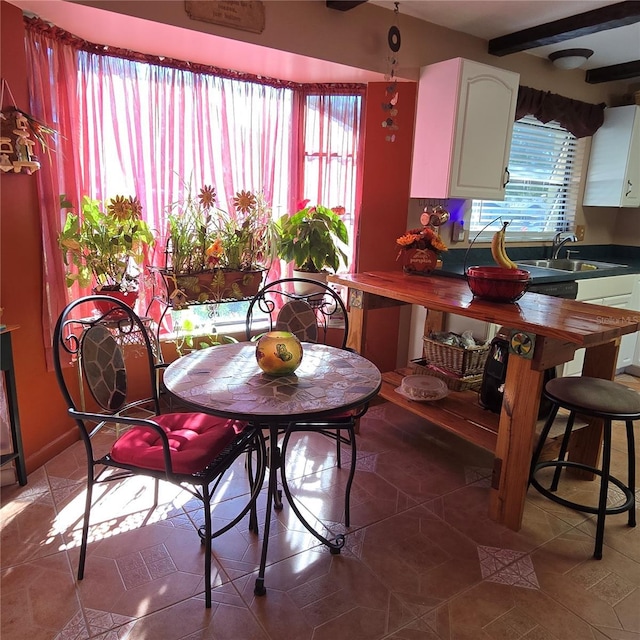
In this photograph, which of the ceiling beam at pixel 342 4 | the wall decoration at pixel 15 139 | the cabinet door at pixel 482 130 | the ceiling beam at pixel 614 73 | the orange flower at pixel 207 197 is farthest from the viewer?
the ceiling beam at pixel 614 73

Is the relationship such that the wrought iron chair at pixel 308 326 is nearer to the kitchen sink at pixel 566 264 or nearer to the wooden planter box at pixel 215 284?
the wooden planter box at pixel 215 284

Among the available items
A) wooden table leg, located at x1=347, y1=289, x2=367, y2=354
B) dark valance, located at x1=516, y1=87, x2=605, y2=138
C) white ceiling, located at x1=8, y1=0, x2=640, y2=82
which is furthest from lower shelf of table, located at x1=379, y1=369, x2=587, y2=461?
dark valance, located at x1=516, y1=87, x2=605, y2=138

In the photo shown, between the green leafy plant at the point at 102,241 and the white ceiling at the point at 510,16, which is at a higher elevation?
the white ceiling at the point at 510,16

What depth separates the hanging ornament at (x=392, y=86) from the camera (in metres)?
2.93

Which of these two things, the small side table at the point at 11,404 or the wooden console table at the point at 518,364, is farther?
the small side table at the point at 11,404

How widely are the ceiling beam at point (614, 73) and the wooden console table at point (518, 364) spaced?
8.38 ft

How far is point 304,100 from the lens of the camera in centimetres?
328

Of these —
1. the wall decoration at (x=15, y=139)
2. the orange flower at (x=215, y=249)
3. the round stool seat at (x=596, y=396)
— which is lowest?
the round stool seat at (x=596, y=396)

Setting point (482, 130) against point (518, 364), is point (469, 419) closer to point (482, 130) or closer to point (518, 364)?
point (518, 364)

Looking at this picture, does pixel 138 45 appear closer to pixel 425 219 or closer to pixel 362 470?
pixel 425 219

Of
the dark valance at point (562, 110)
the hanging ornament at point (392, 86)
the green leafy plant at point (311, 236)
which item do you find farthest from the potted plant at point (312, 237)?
the dark valance at point (562, 110)

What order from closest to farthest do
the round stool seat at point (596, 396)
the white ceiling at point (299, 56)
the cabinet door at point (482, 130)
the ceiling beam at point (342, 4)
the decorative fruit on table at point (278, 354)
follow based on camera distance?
the decorative fruit on table at point (278, 354)
the round stool seat at point (596, 396)
the white ceiling at point (299, 56)
the ceiling beam at point (342, 4)
the cabinet door at point (482, 130)

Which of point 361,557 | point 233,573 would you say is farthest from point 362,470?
point 233,573

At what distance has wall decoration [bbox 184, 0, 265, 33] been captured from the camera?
2.31 meters
